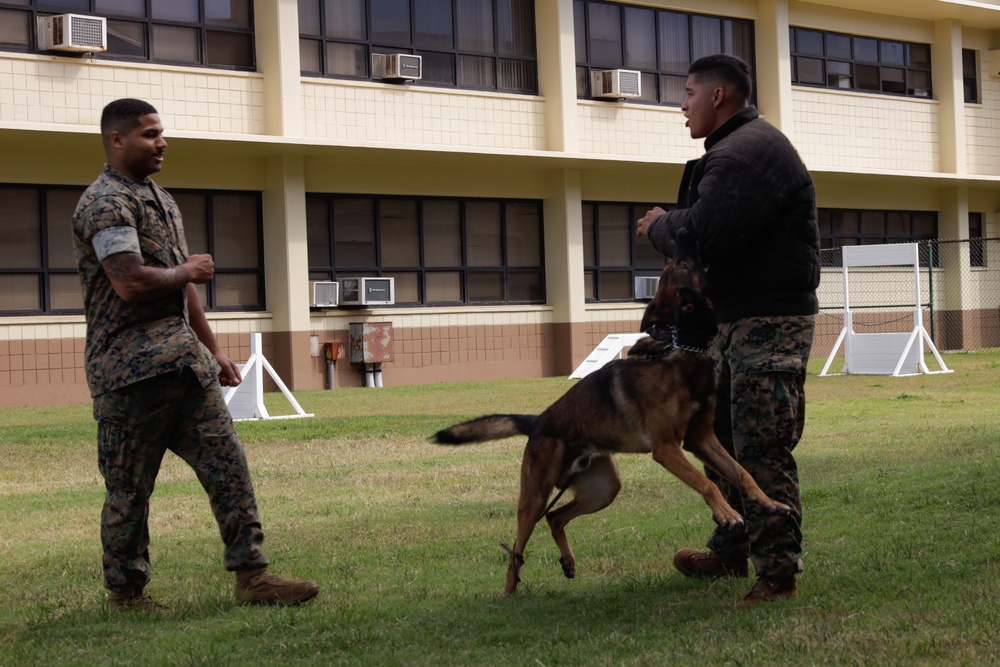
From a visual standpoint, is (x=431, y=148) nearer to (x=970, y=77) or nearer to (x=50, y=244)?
(x=50, y=244)

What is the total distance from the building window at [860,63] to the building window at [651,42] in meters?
1.57

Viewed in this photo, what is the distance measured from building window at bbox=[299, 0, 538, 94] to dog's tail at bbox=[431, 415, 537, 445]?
1783 cm

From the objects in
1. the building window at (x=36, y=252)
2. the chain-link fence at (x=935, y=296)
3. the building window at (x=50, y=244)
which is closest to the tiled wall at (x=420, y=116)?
the building window at (x=50, y=244)

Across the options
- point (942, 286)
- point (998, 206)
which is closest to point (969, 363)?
point (942, 286)

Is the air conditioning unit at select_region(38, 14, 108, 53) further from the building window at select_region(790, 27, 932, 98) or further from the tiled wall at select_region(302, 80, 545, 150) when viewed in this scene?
the building window at select_region(790, 27, 932, 98)

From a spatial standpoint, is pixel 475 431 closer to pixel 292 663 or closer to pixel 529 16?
pixel 292 663

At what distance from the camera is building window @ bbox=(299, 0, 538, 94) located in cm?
2347

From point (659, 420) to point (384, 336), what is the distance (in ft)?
61.2

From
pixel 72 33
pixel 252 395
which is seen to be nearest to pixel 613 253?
pixel 72 33

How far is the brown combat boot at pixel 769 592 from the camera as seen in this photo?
18.5 feet

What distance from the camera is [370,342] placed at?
23.8m

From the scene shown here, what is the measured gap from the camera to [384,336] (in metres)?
24.1

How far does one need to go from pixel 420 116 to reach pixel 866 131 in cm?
1187

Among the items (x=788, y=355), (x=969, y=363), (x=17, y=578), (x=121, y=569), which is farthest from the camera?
(x=969, y=363)
